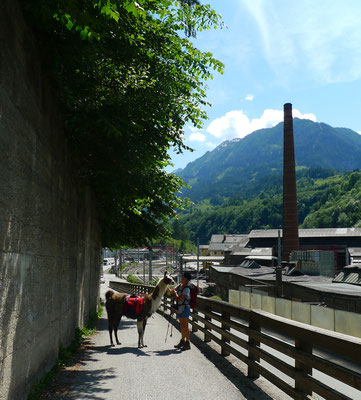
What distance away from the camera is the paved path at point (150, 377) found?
20.2ft

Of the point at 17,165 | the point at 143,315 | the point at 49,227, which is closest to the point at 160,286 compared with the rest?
the point at 143,315

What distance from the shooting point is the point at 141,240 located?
70.8 ft

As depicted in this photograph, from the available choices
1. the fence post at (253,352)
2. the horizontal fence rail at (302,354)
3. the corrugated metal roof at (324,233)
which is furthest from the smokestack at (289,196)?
the fence post at (253,352)

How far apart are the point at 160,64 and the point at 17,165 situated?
539 centimetres

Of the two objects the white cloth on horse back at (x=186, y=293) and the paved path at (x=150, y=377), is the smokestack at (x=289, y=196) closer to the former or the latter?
the white cloth on horse back at (x=186, y=293)

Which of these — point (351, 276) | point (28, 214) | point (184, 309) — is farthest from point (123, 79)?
point (351, 276)

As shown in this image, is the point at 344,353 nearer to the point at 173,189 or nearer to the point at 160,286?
the point at 160,286

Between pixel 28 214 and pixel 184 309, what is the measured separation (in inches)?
209

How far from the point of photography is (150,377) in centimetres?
707

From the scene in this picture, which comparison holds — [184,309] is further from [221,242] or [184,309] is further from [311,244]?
[221,242]

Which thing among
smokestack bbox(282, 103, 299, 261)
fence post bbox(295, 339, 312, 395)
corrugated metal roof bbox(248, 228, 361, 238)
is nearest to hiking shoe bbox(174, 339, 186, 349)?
fence post bbox(295, 339, 312, 395)

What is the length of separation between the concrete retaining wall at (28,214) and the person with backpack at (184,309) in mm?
2701

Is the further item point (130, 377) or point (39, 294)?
point (130, 377)

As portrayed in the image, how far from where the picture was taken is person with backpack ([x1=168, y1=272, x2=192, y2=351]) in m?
9.77
